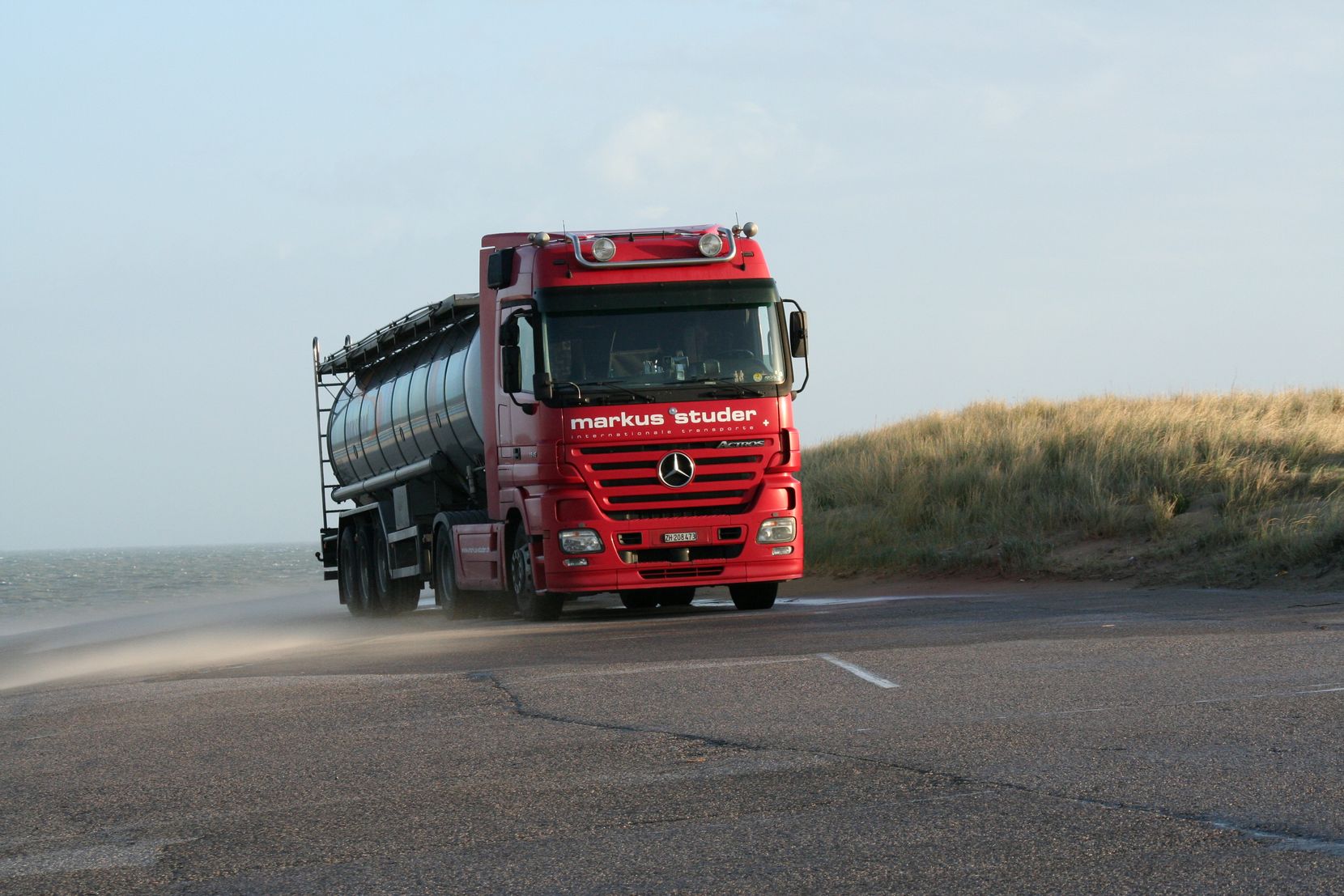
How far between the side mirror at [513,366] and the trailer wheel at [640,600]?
316cm

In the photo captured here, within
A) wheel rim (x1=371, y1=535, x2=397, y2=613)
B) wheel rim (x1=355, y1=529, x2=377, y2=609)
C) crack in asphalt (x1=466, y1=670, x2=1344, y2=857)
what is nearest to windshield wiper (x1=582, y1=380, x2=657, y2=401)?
crack in asphalt (x1=466, y1=670, x2=1344, y2=857)

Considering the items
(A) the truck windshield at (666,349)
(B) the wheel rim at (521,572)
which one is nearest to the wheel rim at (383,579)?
(B) the wheel rim at (521,572)

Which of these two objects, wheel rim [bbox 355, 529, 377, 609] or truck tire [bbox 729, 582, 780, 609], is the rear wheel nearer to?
truck tire [bbox 729, 582, 780, 609]

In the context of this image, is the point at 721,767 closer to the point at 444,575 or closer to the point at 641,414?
the point at 641,414

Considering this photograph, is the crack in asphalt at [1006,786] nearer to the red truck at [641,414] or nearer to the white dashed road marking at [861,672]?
the white dashed road marking at [861,672]

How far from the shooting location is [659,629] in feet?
46.6

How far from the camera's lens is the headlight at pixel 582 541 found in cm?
1476

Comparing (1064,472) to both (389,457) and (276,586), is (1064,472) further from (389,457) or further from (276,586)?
(276,586)

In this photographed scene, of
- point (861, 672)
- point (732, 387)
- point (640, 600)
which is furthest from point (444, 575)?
point (861, 672)

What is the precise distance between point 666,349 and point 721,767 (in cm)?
875

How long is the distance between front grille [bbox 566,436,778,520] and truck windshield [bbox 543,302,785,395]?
60cm

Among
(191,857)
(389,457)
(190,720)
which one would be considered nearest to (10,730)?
(190,720)

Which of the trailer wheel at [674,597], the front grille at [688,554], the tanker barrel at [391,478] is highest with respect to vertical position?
the tanker barrel at [391,478]

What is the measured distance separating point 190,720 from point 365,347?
14872 millimetres
